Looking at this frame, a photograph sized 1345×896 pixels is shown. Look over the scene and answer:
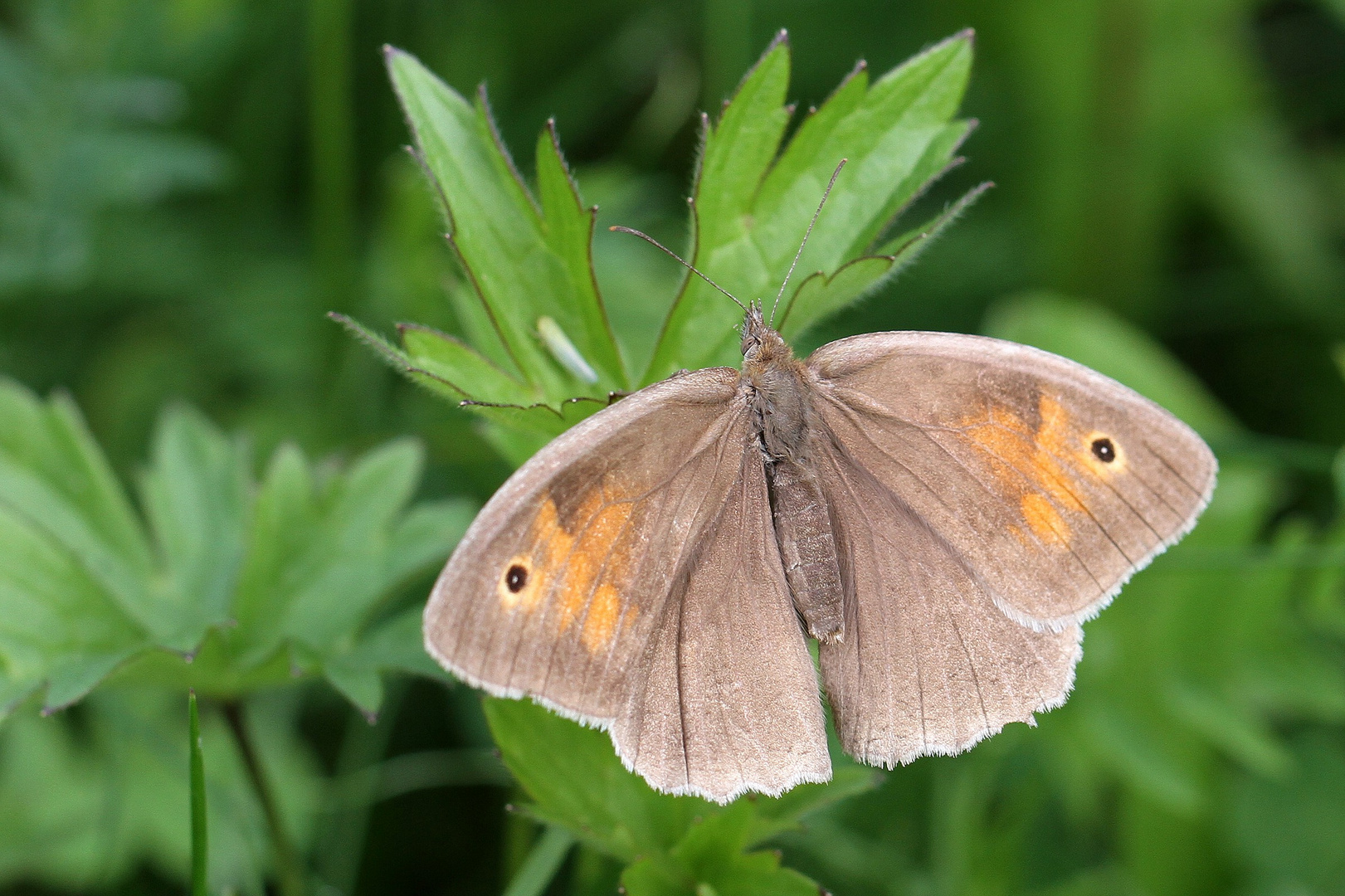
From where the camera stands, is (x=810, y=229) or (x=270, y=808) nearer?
(x=810, y=229)

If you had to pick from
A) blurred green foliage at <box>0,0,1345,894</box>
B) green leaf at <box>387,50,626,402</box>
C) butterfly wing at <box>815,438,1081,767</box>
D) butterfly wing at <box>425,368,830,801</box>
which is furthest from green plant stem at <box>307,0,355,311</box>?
butterfly wing at <box>815,438,1081,767</box>

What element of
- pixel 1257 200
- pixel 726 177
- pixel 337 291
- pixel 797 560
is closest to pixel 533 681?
pixel 797 560

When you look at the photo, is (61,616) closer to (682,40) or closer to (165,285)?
(165,285)

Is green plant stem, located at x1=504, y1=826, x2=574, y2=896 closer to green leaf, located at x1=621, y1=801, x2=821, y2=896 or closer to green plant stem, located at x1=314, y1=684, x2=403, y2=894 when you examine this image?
green leaf, located at x1=621, y1=801, x2=821, y2=896

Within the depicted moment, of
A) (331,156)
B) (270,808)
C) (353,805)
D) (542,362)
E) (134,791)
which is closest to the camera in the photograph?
(542,362)

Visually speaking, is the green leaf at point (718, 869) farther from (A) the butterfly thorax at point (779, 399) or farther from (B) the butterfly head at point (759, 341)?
(B) the butterfly head at point (759, 341)

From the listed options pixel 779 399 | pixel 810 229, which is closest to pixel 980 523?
pixel 779 399

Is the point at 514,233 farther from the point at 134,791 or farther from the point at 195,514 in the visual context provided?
the point at 134,791
